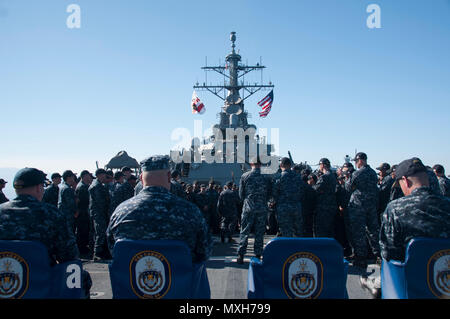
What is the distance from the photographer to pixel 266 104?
76.0 feet

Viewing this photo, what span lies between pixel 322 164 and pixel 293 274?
4.88 m

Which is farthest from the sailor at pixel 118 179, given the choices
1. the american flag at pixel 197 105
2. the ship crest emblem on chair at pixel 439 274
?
the american flag at pixel 197 105

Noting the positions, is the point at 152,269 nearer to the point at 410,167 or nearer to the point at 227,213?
the point at 410,167

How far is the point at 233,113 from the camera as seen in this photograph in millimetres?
23812

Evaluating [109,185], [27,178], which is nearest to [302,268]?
[27,178]

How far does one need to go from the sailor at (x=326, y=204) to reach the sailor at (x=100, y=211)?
4.25 metres

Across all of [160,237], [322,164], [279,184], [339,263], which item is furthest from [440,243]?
[322,164]

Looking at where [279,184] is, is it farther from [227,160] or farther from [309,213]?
[227,160]

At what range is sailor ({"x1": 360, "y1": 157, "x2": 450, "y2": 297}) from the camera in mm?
2600

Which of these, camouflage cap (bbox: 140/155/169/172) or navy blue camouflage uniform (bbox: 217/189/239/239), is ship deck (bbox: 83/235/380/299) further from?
camouflage cap (bbox: 140/155/169/172)

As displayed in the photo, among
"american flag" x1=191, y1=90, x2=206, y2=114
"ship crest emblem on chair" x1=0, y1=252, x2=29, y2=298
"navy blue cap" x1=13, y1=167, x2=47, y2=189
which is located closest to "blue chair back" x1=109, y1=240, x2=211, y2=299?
"ship crest emblem on chair" x1=0, y1=252, x2=29, y2=298

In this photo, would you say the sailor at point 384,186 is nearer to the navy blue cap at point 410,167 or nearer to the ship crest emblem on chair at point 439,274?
the navy blue cap at point 410,167

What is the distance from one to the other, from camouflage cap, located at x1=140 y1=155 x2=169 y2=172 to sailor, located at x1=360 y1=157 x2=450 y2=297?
1.84 metres

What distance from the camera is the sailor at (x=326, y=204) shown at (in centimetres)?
674
